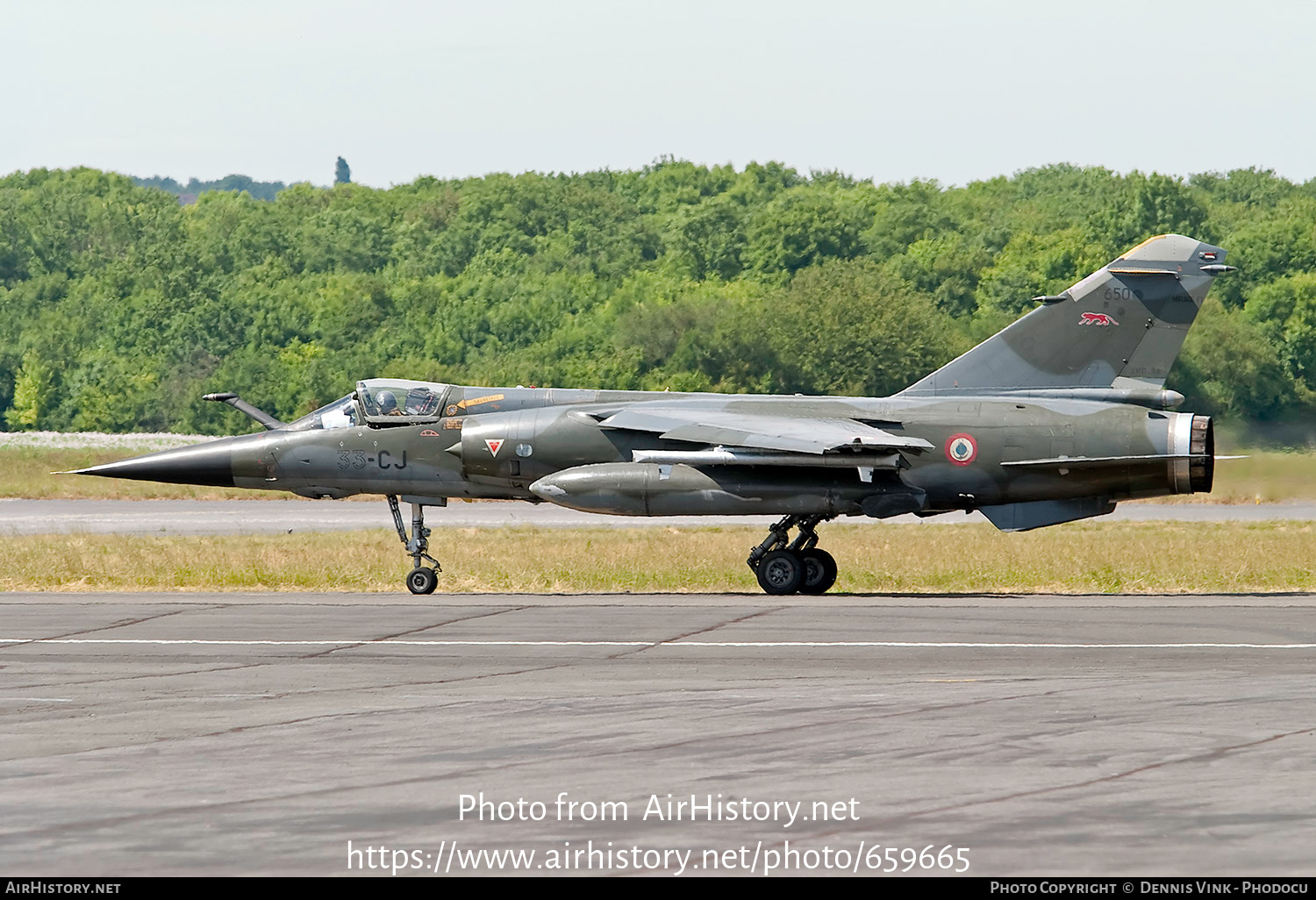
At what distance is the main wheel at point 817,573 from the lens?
2080 centimetres

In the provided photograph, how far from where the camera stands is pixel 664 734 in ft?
35.3

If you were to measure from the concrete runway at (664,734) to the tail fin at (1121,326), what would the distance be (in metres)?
3.61

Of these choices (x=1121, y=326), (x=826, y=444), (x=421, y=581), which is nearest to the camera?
(x=826, y=444)

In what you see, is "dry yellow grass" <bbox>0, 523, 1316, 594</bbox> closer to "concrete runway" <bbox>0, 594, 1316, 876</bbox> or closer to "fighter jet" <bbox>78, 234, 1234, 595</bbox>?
"fighter jet" <bbox>78, 234, 1234, 595</bbox>

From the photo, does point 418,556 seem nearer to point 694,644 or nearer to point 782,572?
point 782,572

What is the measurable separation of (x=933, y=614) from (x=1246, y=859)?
34.3 feet

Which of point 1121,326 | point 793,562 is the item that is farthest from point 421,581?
point 1121,326

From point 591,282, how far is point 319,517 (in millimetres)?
42662

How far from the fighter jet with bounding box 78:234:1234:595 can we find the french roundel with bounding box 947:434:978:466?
21mm

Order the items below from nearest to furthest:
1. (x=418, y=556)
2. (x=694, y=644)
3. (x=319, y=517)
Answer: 1. (x=694, y=644)
2. (x=418, y=556)
3. (x=319, y=517)

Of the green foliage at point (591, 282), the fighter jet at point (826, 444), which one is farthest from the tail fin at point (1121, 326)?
the green foliage at point (591, 282)

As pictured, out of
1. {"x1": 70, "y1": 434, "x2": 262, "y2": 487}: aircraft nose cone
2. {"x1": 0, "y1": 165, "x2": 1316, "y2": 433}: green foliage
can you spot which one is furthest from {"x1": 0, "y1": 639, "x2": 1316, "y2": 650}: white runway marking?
{"x1": 0, "y1": 165, "x2": 1316, "y2": 433}: green foliage

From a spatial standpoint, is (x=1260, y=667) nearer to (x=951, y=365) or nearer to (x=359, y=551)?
(x=951, y=365)

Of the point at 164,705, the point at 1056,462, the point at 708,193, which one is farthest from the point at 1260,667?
the point at 708,193
